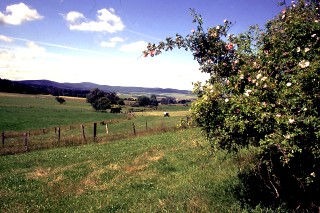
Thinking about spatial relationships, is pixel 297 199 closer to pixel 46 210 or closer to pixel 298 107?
pixel 298 107

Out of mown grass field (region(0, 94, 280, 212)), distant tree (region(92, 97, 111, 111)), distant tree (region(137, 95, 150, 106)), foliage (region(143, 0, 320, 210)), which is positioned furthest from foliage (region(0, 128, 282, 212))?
distant tree (region(137, 95, 150, 106))

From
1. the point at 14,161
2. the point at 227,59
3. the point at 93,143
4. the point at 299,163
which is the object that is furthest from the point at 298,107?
the point at 93,143

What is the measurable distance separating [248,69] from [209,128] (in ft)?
6.39

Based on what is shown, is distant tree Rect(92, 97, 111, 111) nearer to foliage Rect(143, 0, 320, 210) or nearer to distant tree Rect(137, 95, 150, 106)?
distant tree Rect(137, 95, 150, 106)

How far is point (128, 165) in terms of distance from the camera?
19156 mm

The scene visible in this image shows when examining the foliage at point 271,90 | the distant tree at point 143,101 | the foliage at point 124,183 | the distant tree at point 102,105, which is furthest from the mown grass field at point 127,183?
the distant tree at point 143,101

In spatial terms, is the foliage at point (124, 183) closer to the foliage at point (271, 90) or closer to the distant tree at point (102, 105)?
the foliage at point (271, 90)

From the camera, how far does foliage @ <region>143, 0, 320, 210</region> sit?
6.54 metres

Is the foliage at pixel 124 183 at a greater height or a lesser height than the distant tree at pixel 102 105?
greater

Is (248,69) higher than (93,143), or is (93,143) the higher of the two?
(248,69)

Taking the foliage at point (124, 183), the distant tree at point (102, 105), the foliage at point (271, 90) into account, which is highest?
the foliage at point (271, 90)

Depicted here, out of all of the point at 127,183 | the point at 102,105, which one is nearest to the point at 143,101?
the point at 102,105

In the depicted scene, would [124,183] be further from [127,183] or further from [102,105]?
[102,105]

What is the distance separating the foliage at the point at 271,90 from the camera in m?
6.54
